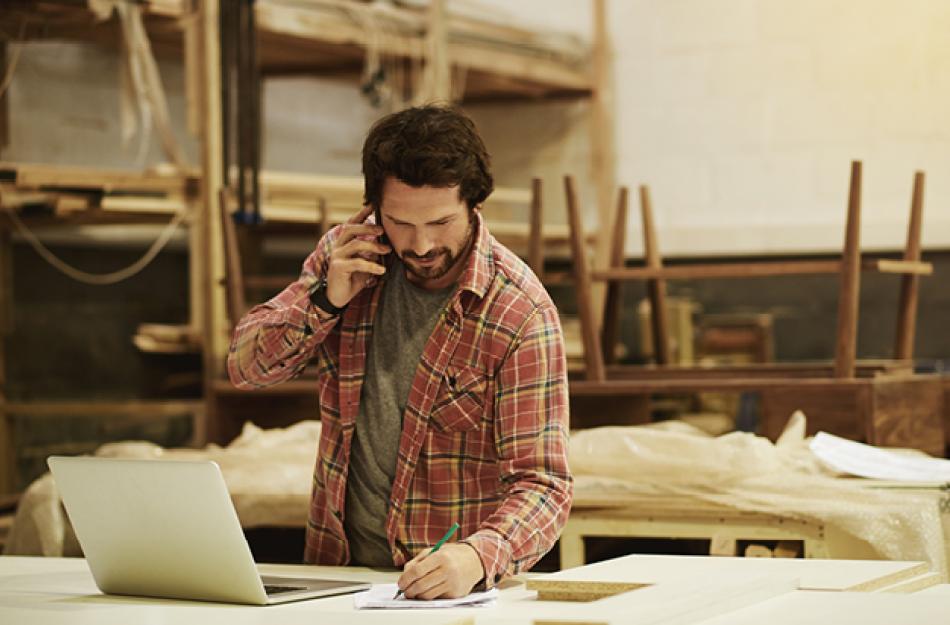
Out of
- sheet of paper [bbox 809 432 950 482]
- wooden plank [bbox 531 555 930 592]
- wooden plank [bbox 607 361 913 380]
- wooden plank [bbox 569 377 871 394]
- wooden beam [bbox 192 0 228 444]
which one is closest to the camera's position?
wooden plank [bbox 531 555 930 592]

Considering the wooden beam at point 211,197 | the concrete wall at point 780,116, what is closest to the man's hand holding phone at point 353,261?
the wooden beam at point 211,197

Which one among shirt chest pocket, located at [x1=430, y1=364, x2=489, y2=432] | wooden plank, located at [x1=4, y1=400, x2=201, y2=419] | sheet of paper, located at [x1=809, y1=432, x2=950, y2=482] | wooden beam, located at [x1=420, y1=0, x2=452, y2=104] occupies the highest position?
wooden beam, located at [x1=420, y1=0, x2=452, y2=104]

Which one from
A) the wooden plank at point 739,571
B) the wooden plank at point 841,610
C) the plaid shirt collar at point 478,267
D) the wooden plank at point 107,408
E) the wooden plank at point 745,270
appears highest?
the plaid shirt collar at point 478,267

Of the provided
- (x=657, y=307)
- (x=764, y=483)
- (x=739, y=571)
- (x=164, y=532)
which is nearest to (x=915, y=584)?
(x=739, y=571)

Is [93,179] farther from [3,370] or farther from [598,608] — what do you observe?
[598,608]

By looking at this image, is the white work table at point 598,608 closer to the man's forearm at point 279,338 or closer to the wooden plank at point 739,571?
the wooden plank at point 739,571

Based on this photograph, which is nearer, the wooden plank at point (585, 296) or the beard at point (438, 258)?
the beard at point (438, 258)

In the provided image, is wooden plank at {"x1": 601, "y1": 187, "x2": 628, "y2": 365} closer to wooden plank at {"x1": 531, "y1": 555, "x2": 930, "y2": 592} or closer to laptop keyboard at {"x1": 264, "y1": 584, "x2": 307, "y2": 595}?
wooden plank at {"x1": 531, "y1": 555, "x2": 930, "y2": 592}

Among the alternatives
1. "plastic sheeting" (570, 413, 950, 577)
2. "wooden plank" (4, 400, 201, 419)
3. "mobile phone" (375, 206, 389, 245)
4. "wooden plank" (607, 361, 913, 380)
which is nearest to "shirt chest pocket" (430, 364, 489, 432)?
"mobile phone" (375, 206, 389, 245)

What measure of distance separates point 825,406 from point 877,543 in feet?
3.02

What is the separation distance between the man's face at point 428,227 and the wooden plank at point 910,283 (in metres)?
2.54

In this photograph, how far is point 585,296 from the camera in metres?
4.56

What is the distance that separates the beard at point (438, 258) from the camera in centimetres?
253

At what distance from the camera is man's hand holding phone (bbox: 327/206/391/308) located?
8.22 feet
